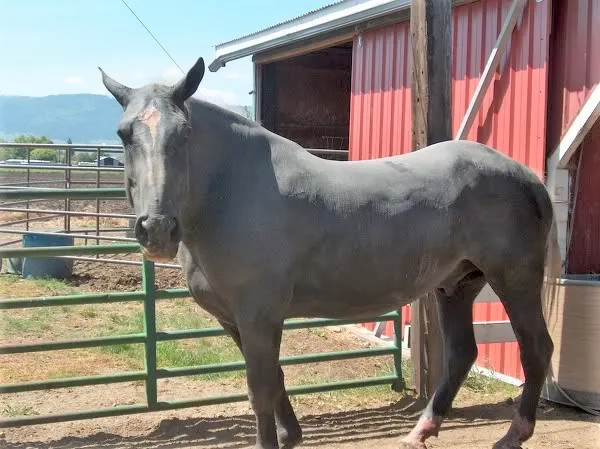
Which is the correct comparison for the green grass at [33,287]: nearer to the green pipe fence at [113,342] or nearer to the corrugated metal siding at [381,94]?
the corrugated metal siding at [381,94]

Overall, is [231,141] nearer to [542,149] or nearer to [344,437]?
[344,437]

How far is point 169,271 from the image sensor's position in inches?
400

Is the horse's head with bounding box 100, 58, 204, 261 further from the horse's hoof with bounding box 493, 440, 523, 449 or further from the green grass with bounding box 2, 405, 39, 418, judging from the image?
the green grass with bounding box 2, 405, 39, 418

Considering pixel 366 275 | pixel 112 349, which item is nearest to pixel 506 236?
pixel 366 275

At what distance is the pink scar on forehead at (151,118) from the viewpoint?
8.38ft

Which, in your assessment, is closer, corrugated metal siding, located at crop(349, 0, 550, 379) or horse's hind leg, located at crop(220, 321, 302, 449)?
horse's hind leg, located at crop(220, 321, 302, 449)

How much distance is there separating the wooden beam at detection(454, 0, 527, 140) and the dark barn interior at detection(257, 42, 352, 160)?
4.19 metres

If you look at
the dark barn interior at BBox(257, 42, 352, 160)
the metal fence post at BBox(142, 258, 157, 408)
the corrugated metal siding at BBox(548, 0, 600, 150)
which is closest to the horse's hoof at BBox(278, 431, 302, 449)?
the metal fence post at BBox(142, 258, 157, 408)

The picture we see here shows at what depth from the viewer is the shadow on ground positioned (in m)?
4.09

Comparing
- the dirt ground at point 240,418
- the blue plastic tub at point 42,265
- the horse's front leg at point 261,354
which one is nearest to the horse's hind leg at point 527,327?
the dirt ground at point 240,418

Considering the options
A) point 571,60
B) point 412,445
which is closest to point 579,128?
point 571,60

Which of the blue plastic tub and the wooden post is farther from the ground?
the wooden post

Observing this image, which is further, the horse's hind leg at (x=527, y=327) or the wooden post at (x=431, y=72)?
the wooden post at (x=431, y=72)

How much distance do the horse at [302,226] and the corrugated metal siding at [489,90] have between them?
204cm
